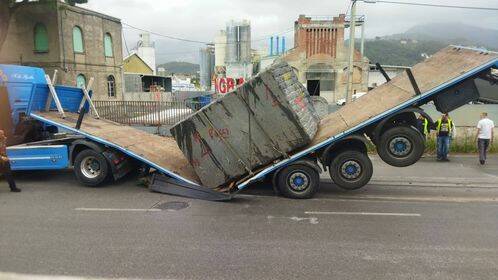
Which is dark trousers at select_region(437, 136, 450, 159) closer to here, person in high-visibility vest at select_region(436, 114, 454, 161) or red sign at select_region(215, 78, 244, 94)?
person in high-visibility vest at select_region(436, 114, 454, 161)

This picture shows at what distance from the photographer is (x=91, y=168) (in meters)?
9.18

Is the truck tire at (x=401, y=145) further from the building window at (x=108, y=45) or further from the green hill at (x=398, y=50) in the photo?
the green hill at (x=398, y=50)

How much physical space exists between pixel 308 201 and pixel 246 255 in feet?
10.00

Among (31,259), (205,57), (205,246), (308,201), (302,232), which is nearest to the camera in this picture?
A: (31,259)

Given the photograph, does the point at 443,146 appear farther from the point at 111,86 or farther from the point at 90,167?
the point at 111,86

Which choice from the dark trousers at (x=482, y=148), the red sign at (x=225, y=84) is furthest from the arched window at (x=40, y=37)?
Result: the dark trousers at (x=482, y=148)

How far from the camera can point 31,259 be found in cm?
516

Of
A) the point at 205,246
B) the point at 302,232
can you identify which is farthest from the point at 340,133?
the point at 205,246

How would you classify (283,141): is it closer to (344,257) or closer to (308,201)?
→ (308,201)

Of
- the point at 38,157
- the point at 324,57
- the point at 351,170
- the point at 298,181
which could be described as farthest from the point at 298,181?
the point at 324,57

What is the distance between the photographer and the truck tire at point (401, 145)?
25.2 ft

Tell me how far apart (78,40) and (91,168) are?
83.0ft

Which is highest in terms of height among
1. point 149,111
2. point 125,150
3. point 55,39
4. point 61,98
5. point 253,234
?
point 55,39

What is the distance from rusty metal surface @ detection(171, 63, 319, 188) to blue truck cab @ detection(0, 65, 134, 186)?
2094 millimetres
